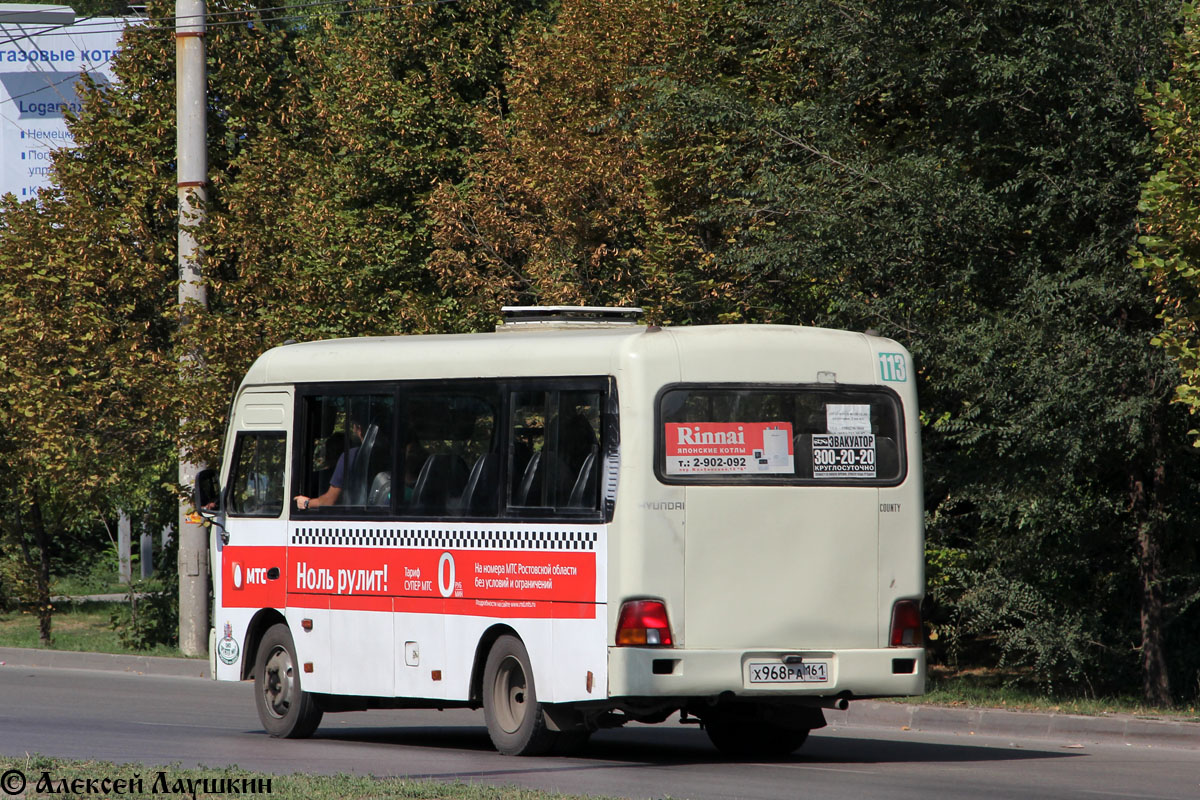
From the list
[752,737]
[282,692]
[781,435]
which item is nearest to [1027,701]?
[752,737]

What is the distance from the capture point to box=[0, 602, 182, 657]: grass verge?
83.0 feet

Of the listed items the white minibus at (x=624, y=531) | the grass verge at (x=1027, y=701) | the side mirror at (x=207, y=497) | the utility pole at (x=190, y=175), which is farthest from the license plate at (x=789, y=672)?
the utility pole at (x=190, y=175)

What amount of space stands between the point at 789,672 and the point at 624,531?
4.72 ft

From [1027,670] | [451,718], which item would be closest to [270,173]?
[451,718]

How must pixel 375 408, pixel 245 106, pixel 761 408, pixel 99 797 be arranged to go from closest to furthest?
1. pixel 99 797
2. pixel 761 408
3. pixel 375 408
4. pixel 245 106

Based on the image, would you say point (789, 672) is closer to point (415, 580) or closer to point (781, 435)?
point (781, 435)

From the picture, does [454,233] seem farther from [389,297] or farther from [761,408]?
[761,408]

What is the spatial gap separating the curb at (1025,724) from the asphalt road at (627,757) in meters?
0.21

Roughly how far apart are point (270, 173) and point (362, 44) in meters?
3.04

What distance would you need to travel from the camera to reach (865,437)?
1206 cm

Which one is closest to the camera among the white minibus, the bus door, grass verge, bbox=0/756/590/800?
grass verge, bbox=0/756/590/800

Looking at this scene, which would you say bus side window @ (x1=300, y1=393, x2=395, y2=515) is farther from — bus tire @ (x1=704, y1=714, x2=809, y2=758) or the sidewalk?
the sidewalk

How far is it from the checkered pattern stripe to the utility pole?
9418 millimetres

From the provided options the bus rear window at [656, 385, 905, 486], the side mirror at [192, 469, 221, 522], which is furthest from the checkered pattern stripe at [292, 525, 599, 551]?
the side mirror at [192, 469, 221, 522]
